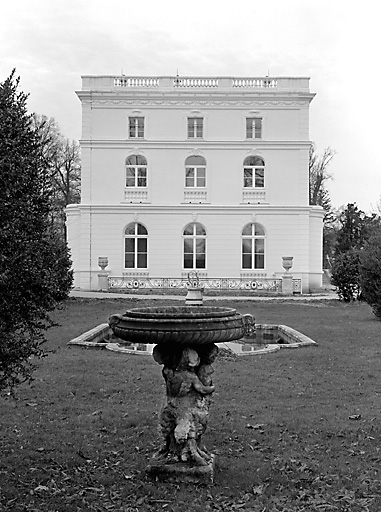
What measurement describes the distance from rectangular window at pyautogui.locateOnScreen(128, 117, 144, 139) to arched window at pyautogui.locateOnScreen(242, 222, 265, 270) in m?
8.53

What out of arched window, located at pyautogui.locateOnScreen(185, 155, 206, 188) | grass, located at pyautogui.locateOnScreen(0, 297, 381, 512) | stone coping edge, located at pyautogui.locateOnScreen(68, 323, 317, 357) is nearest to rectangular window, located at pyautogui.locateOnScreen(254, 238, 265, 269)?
arched window, located at pyautogui.locateOnScreen(185, 155, 206, 188)

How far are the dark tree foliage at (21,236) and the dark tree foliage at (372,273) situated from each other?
45.1 feet

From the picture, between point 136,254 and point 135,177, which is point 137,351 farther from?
point 135,177

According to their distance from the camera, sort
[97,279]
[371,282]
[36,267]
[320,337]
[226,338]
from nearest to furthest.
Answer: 1. [36,267]
2. [226,338]
3. [320,337]
4. [371,282]
5. [97,279]

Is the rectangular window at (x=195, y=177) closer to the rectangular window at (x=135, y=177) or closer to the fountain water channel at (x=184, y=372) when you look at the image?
A: the rectangular window at (x=135, y=177)

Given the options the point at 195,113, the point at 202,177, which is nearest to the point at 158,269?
the point at 202,177

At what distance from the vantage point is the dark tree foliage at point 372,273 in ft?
57.1

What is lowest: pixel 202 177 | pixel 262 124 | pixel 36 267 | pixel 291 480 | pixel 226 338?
pixel 291 480

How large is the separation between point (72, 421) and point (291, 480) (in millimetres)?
2728

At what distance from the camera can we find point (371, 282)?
57.3 ft

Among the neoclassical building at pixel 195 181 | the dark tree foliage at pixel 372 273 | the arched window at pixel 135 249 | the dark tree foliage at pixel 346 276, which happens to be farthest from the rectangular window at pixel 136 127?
the dark tree foliage at pixel 372 273

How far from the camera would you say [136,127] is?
3753 centimetres

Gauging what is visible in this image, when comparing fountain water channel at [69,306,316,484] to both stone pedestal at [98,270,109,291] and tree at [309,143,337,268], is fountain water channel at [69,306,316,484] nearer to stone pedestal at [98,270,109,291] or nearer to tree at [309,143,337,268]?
stone pedestal at [98,270,109,291]

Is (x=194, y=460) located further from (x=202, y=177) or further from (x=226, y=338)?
(x=202, y=177)
